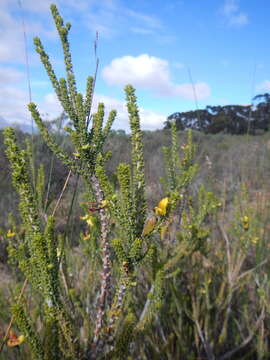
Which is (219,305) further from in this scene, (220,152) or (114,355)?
(220,152)

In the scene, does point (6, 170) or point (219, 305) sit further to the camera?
point (6, 170)

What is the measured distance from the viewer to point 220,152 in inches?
443

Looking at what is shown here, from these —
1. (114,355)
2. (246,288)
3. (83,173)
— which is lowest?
(246,288)

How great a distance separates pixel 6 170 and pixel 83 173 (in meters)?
5.71

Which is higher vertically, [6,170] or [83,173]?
[83,173]

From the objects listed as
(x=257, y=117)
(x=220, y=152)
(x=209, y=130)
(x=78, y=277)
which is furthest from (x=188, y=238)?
(x=209, y=130)

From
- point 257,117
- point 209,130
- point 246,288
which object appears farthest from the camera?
point 209,130

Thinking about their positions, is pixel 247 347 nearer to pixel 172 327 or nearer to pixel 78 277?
pixel 172 327

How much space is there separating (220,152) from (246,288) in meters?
9.02

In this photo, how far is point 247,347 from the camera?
2260mm

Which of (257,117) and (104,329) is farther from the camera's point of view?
(257,117)

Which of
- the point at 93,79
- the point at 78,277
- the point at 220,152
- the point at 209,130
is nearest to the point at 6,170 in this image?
the point at 78,277

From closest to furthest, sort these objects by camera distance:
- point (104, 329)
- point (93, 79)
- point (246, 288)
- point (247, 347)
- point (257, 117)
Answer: point (104, 329) → point (93, 79) → point (247, 347) → point (246, 288) → point (257, 117)

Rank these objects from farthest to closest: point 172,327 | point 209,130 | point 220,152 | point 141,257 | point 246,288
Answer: point 209,130
point 220,152
point 246,288
point 172,327
point 141,257
